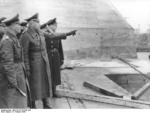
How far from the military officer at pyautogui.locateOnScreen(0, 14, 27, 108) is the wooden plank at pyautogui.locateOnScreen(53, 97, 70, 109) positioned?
1026mm

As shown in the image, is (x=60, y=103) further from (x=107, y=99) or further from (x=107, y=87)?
(x=107, y=87)

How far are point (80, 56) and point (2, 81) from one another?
8894mm

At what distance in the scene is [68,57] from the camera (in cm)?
1245

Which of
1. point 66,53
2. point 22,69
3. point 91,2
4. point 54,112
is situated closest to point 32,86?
point 22,69

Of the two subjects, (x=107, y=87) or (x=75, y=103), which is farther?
(x=107, y=87)

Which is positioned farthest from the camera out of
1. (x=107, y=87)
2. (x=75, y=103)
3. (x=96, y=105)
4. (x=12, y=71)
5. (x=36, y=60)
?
(x=107, y=87)

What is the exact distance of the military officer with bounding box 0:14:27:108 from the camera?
3.93 m

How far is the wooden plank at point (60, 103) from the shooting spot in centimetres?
519

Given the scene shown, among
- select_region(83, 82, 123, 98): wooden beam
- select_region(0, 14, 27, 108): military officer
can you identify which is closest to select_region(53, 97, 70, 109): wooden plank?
select_region(83, 82, 123, 98): wooden beam

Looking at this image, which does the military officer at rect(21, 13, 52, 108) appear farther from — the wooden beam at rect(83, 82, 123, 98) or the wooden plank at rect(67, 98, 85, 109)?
the wooden beam at rect(83, 82, 123, 98)

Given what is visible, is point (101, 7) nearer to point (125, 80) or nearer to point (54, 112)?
point (125, 80)

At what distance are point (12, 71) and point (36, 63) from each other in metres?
0.98

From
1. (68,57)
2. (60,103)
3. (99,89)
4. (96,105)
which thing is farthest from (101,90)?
(68,57)

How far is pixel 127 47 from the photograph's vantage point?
13375 millimetres
